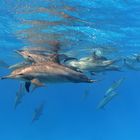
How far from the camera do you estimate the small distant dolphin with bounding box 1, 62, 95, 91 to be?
24.7 feet

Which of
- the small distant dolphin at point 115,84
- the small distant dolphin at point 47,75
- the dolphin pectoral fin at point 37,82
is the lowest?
the small distant dolphin at point 115,84

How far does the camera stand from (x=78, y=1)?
58.4ft

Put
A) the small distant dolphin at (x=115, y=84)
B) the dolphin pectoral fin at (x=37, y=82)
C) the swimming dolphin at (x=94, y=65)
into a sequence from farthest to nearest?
the small distant dolphin at (x=115, y=84) → the swimming dolphin at (x=94, y=65) → the dolphin pectoral fin at (x=37, y=82)

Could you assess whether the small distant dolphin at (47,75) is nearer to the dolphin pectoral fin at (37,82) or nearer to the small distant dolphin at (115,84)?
the dolphin pectoral fin at (37,82)

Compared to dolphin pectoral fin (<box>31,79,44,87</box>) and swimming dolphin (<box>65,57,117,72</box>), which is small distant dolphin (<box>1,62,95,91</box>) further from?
swimming dolphin (<box>65,57,117,72</box>)

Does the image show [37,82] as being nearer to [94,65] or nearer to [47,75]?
[47,75]

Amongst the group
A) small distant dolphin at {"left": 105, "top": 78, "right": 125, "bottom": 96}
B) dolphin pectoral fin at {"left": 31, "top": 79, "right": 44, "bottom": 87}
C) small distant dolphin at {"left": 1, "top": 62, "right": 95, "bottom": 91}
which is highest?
small distant dolphin at {"left": 1, "top": 62, "right": 95, "bottom": 91}

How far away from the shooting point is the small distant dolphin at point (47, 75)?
24.7 feet

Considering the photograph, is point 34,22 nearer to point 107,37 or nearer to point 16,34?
point 16,34

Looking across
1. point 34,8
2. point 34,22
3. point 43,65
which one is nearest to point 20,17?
point 34,22

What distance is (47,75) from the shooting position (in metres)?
7.66

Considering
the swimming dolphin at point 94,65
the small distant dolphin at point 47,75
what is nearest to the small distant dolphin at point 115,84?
the swimming dolphin at point 94,65

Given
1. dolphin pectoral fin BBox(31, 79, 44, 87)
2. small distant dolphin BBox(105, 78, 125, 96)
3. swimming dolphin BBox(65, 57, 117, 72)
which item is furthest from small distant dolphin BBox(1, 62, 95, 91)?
small distant dolphin BBox(105, 78, 125, 96)

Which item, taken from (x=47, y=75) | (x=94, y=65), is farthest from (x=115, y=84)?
(x=47, y=75)
